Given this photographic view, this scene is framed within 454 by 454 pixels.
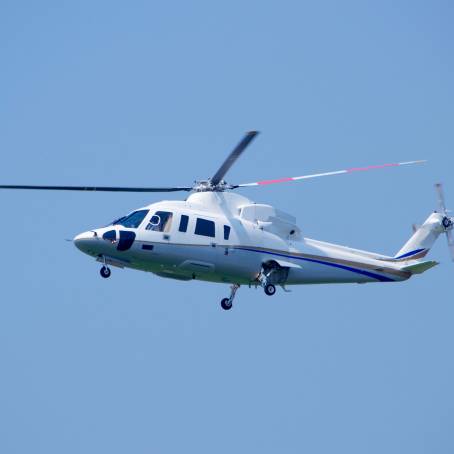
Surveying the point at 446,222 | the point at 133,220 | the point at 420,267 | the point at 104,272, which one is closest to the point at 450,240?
the point at 446,222

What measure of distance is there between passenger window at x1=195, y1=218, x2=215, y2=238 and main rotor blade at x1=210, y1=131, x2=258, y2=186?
5.49ft

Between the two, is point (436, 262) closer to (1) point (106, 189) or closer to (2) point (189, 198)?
(2) point (189, 198)

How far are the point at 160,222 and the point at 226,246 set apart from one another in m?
2.45

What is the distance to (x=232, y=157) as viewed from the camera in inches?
1330

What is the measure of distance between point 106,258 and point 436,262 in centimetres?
1200

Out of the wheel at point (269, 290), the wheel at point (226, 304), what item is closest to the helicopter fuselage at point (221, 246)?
the wheel at point (269, 290)

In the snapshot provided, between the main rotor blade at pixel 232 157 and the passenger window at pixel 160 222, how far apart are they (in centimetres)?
228

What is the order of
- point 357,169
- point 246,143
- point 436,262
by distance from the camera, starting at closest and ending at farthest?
1. point 246,143
2. point 357,169
3. point 436,262

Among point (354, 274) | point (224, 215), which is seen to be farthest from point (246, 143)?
point (354, 274)

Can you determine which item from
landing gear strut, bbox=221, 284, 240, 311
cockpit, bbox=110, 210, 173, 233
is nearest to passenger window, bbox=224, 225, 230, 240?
cockpit, bbox=110, 210, 173, 233

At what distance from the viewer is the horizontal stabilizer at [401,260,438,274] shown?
3759 centimetres

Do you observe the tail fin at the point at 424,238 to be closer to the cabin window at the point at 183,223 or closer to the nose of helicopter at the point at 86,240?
the cabin window at the point at 183,223

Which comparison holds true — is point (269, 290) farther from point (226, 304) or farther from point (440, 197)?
point (440, 197)

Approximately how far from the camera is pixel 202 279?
35.9m
